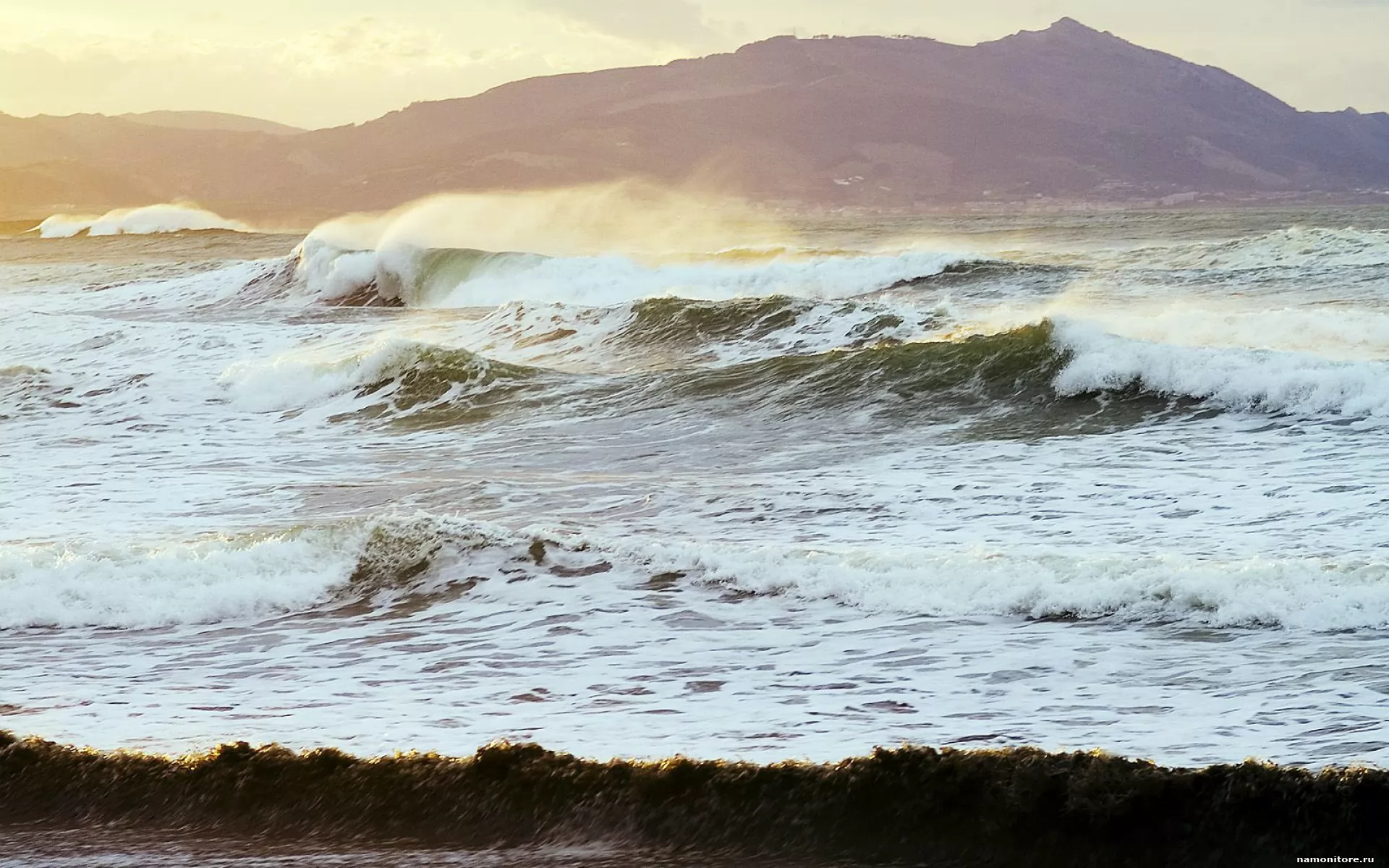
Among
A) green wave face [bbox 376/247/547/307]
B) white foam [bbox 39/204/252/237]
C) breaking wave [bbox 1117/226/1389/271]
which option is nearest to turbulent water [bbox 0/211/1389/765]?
green wave face [bbox 376/247/547/307]

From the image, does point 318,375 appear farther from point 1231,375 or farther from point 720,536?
point 1231,375

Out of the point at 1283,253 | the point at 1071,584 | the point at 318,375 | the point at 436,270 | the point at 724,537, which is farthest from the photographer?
the point at 1283,253

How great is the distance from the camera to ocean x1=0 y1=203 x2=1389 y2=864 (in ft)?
16.6

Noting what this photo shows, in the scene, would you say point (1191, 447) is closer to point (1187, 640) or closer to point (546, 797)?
point (1187, 640)

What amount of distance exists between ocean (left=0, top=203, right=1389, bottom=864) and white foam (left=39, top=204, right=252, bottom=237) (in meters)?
57.0

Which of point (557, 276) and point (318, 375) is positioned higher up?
point (557, 276)

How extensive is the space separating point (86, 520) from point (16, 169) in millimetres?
195275

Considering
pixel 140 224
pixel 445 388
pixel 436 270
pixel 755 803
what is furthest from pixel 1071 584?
pixel 140 224

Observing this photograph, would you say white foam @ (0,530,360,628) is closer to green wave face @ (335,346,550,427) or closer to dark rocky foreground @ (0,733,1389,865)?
dark rocky foreground @ (0,733,1389,865)

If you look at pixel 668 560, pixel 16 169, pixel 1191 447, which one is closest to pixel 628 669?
pixel 668 560

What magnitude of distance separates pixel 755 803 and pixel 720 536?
15.4 ft

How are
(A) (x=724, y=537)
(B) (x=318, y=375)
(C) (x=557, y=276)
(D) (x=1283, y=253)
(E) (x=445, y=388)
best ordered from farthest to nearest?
(D) (x=1283, y=253), (C) (x=557, y=276), (B) (x=318, y=375), (E) (x=445, y=388), (A) (x=724, y=537)

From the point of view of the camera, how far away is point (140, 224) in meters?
75.3

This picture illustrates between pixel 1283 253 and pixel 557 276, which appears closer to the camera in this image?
pixel 557 276
